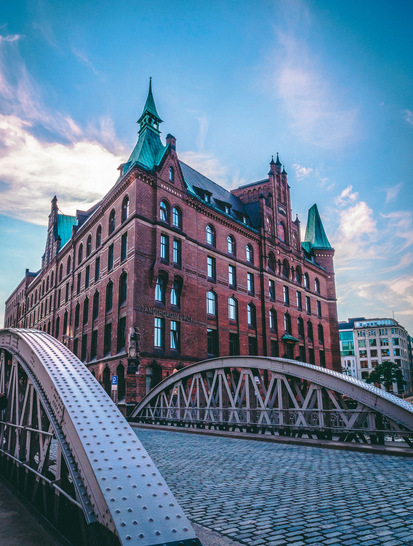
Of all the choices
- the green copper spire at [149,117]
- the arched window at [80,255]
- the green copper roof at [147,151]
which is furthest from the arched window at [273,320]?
the green copper spire at [149,117]

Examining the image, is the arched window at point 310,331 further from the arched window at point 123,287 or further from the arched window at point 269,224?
the arched window at point 123,287

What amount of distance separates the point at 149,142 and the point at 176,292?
1179 centimetres

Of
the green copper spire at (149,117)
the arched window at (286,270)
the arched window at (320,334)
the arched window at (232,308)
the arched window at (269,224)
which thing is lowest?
the arched window at (320,334)

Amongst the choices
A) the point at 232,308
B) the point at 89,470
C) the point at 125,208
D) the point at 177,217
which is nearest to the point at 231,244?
the point at 232,308

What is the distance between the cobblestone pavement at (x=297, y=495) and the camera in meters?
3.96

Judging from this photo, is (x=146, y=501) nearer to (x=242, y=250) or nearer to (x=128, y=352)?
(x=128, y=352)

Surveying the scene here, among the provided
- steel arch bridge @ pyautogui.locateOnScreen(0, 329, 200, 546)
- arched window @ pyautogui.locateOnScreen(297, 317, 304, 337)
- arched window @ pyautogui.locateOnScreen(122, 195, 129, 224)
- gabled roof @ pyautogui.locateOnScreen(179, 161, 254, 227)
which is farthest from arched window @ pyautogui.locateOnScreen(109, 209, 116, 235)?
steel arch bridge @ pyautogui.locateOnScreen(0, 329, 200, 546)

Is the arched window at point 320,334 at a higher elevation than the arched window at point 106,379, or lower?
higher

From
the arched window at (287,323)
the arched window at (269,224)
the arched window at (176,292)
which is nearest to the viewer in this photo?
the arched window at (176,292)

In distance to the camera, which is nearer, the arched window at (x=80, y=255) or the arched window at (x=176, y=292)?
the arched window at (x=176, y=292)

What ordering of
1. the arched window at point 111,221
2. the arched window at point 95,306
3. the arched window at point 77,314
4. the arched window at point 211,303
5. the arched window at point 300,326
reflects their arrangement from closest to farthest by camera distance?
1. the arched window at point 111,221
2. the arched window at point 211,303
3. the arched window at point 95,306
4. the arched window at point 77,314
5. the arched window at point 300,326

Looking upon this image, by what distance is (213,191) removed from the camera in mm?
39000

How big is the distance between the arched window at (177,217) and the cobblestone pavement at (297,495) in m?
21.7

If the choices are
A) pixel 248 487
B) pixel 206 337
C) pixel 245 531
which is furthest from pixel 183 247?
pixel 245 531
